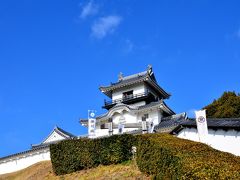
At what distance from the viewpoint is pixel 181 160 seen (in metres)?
14.2

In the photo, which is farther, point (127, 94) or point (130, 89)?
point (127, 94)

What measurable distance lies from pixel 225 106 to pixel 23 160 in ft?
97.4

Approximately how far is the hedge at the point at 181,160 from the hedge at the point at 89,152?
2.03 m

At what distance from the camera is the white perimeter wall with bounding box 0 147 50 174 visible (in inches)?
1480

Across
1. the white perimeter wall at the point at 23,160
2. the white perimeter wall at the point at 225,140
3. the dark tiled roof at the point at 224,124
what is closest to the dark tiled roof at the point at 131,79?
the white perimeter wall at the point at 23,160

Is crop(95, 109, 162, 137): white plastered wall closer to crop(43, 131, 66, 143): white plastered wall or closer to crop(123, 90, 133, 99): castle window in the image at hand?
crop(123, 90, 133, 99): castle window

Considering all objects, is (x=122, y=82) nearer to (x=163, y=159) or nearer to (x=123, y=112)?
(x=123, y=112)

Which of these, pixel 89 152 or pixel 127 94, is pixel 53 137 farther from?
pixel 89 152

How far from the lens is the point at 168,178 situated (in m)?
15.8

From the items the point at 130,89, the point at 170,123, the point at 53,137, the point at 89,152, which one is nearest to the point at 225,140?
the point at 89,152

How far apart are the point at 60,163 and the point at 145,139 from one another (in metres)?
7.43

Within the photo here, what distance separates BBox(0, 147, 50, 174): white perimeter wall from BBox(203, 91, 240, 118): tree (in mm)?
25937

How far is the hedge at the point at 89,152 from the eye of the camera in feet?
77.8

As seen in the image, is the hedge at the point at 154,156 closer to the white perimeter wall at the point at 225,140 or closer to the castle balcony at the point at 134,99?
the white perimeter wall at the point at 225,140
